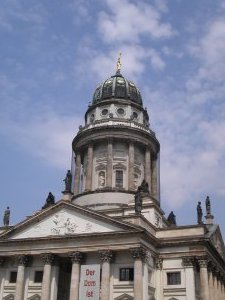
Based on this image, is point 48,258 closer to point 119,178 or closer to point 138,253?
point 138,253

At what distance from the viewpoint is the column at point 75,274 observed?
1667 inches

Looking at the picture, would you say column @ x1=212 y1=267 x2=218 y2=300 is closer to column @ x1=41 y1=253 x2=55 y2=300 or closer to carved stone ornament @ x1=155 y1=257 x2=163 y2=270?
carved stone ornament @ x1=155 y1=257 x2=163 y2=270

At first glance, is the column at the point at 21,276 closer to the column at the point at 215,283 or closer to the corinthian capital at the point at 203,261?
the corinthian capital at the point at 203,261

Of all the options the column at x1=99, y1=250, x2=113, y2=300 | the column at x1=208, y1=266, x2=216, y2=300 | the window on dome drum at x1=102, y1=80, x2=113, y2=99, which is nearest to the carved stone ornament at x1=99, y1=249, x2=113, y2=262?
the column at x1=99, y1=250, x2=113, y2=300

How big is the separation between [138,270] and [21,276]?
497 inches

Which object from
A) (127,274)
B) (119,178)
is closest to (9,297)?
Result: (127,274)

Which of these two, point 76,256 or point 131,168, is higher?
point 131,168

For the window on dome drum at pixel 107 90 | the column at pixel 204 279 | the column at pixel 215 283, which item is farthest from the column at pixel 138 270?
the window on dome drum at pixel 107 90

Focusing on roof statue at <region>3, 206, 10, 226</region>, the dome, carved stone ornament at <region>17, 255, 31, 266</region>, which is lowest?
carved stone ornament at <region>17, 255, 31, 266</region>

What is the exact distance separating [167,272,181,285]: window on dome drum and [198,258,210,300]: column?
231 cm

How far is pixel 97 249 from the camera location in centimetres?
4347

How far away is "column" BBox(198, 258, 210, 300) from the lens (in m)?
42.8

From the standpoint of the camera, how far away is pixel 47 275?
4403 centimetres

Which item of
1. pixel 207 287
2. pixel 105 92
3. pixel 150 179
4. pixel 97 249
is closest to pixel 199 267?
pixel 207 287
